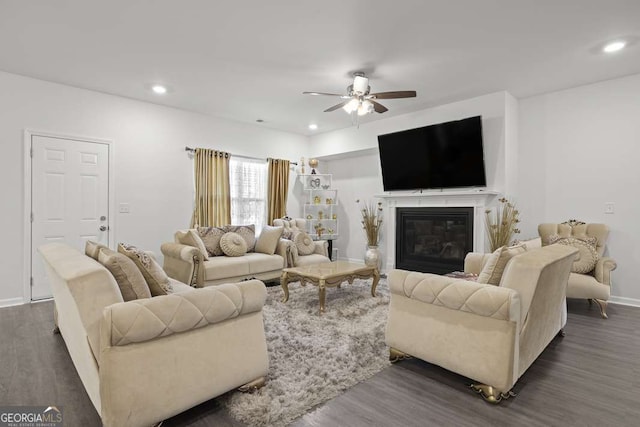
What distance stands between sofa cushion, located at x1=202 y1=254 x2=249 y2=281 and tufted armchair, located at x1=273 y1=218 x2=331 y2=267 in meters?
0.72

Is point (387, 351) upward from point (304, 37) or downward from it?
downward

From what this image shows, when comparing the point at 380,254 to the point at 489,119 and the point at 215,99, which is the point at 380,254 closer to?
the point at 489,119

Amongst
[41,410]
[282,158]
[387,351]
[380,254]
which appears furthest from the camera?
[282,158]

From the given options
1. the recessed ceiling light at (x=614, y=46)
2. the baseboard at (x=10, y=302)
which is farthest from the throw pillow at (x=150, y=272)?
the recessed ceiling light at (x=614, y=46)

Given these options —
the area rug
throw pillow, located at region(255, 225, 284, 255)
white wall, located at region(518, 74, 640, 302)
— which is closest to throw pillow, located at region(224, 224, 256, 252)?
throw pillow, located at region(255, 225, 284, 255)

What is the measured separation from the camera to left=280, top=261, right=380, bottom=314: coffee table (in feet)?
11.5

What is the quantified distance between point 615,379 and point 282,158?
18.4 feet

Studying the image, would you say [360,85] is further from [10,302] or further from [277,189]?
[10,302]

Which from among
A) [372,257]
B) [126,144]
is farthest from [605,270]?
[126,144]

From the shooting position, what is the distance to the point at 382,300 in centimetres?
394

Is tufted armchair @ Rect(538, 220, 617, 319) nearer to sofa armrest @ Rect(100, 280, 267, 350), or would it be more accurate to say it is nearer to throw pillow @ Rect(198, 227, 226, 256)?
sofa armrest @ Rect(100, 280, 267, 350)

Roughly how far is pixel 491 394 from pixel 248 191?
502 centimetres

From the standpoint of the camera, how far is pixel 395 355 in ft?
8.00

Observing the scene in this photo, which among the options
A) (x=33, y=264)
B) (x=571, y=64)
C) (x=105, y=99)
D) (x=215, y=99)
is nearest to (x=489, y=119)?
(x=571, y=64)
